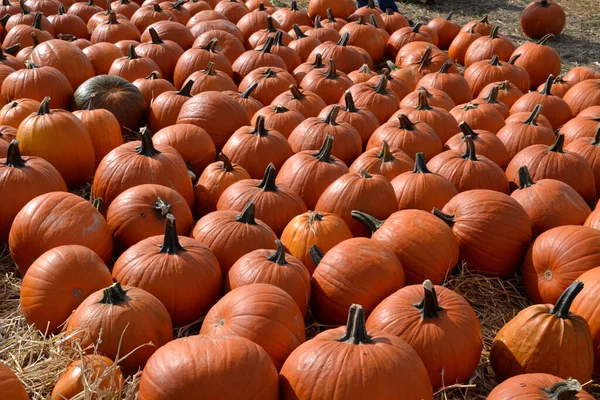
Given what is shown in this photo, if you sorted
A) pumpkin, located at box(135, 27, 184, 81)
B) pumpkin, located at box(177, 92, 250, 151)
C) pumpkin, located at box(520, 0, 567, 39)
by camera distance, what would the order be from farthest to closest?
pumpkin, located at box(520, 0, 567, 39), pumpkin, located at box(135, 27, 184, 81), pumpkin, located at box(177, 92, 250, 151)

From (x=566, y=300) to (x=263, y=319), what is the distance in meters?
1.46

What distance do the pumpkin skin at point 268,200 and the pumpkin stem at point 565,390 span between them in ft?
7.11

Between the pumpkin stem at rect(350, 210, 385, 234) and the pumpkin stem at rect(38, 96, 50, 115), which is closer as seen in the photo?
the pumpkin stem at rect(350, 210, 385, 234)

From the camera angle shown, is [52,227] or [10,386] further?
[52,227]

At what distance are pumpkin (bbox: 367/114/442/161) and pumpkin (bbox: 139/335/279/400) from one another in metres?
3.05

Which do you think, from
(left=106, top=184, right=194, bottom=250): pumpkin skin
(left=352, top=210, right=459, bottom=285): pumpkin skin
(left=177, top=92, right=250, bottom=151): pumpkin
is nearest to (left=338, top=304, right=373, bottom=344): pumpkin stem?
(left=352, top=210, right=459, bottom=285): pumpkin skin

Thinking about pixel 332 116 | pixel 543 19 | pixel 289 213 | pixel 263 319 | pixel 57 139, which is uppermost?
pixel 543 19

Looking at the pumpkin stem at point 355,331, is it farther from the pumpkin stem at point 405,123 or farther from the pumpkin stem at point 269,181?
the pumpkin stem at point 405,123

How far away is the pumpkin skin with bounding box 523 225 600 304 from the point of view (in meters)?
3.87

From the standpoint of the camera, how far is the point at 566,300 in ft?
10.2

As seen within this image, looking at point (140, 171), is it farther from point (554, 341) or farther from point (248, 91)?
point (554, 341)

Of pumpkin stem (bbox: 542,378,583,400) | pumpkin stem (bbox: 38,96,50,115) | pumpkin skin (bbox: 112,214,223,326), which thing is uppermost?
pumpkin stem (bbox: 38,96,50,115)

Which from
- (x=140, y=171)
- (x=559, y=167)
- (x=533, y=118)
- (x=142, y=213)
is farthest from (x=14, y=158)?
(x=533, y=118)

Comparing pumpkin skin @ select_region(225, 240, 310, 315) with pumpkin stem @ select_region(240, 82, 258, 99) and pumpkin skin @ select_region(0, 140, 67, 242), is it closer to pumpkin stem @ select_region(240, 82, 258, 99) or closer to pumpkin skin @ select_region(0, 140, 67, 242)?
pumpkin skin @ select_region(0, 140, 67, 242)
